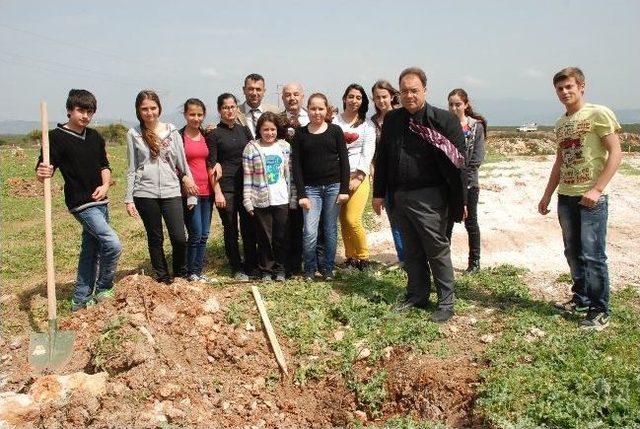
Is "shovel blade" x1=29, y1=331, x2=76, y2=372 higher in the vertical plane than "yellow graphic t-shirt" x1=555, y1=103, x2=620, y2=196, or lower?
lower

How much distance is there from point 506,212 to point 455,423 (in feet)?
24.1

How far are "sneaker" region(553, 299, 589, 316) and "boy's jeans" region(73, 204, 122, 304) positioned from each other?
455 centimetres

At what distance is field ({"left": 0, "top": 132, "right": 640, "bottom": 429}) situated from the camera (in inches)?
143

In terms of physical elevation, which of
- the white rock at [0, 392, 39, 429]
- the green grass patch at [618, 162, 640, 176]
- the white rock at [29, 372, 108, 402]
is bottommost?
the white rock at [0, 392, 39, 429]

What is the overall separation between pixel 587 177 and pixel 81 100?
481 cm

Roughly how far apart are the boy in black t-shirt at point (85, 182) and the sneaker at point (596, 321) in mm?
4631

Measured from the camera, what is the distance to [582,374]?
12.0ft

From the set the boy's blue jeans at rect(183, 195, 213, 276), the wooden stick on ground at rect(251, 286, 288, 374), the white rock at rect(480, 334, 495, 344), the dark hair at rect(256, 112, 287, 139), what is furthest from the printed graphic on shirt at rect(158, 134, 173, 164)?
the white rock at rect(480, 334, 495, 344)

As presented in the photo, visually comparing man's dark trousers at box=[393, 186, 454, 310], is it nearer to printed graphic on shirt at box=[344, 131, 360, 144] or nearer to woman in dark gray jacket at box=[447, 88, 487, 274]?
woman in dark gray jacket at box=[447, 88, 487, 274]

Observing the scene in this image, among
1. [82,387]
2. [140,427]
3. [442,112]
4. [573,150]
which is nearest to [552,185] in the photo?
[573,150]

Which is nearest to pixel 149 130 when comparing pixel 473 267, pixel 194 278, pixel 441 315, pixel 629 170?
pixel 194 278

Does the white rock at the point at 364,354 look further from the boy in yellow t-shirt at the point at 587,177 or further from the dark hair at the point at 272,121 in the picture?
the dark hair at the point at 272,121

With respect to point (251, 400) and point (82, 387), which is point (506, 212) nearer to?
point (251, 400)

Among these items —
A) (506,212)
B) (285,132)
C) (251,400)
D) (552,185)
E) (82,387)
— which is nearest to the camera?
(82,387)
